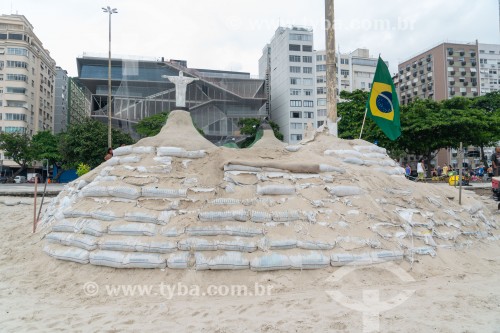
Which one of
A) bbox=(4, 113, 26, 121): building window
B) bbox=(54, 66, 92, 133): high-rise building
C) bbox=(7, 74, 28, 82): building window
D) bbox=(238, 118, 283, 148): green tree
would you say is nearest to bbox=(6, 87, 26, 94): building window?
bbox=(7, 74, 28, 82): building window

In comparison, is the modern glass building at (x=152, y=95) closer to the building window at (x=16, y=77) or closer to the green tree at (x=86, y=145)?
the building window at (x=16, y=77)

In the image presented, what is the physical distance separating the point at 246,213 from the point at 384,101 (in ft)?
18.6

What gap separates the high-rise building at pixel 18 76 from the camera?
134ft

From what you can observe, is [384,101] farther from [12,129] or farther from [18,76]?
[18,76]

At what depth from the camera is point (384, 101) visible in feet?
30.2

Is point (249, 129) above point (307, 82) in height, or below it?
below

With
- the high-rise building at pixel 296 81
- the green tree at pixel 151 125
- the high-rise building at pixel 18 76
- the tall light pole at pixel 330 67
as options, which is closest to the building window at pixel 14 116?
the high-rise building at pixel 18 76

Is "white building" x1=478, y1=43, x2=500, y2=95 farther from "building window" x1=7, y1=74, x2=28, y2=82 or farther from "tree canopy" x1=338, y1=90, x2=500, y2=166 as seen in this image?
"building window" x1=7, y1=74, x2=28, y2=82

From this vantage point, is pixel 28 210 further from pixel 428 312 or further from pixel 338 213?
pixel 428 312

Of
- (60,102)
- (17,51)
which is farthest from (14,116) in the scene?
(60,102)

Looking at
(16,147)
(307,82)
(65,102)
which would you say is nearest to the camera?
(16,147)

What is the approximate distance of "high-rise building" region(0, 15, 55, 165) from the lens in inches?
1613

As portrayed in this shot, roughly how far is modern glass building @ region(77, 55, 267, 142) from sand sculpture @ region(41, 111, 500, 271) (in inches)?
1385

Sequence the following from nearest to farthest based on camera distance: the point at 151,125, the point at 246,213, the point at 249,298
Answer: the point at 249,298
the point at 246,213
the point at 151,125
